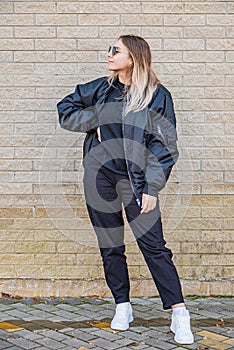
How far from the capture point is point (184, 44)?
16.5 feet

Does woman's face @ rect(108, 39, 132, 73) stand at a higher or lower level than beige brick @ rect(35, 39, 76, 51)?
lower

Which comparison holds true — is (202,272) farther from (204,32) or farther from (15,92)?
(15,92)

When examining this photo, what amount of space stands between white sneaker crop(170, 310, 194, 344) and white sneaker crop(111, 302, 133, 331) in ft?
1.10

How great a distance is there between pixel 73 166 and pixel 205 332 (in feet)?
5.29

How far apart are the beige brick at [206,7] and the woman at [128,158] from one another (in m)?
0.87

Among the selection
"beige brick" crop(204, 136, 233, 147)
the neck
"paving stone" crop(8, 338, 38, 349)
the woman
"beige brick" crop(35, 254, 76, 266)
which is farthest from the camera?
"beige brick" crop(35, 254, 76, 266)

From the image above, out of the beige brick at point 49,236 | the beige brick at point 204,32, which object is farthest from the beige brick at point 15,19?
the beige brick at point 49,236

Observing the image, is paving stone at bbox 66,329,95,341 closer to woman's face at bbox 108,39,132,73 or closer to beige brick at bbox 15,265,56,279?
beige brick at bbox 15,265,56,279

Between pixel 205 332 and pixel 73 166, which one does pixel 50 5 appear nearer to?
pixel 73 166

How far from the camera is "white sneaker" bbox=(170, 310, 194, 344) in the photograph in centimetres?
414

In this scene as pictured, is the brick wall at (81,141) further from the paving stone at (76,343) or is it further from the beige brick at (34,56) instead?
the paving stone at (76,343)

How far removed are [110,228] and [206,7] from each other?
6.05 ft

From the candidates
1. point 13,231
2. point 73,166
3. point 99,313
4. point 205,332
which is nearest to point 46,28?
point 73,166

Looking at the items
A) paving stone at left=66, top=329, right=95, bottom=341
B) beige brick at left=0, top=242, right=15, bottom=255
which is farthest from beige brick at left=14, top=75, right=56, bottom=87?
paving stone at left=66, top=329, right=95, bottom=341
